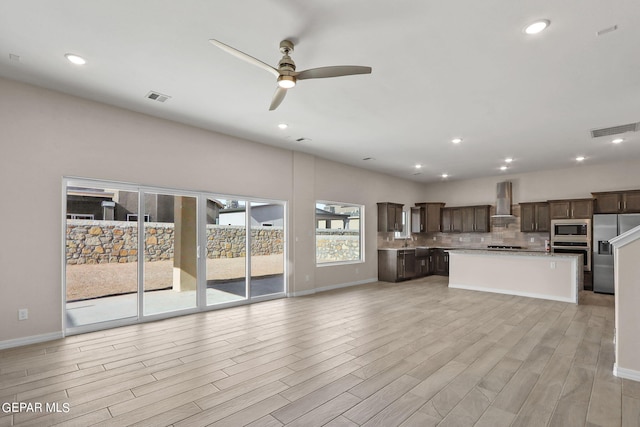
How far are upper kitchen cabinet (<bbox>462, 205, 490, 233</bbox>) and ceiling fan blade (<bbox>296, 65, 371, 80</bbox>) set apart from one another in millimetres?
8201

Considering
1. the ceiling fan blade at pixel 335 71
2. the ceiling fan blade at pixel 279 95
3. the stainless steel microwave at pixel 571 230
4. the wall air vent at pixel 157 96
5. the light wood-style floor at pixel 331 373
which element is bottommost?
the light wood-style floor at pixel 331 373

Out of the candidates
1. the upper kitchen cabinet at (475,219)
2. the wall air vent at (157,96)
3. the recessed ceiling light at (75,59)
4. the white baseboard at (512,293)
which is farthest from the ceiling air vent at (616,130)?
the recessed ceiling light at (75,59)

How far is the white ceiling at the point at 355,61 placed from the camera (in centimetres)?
248

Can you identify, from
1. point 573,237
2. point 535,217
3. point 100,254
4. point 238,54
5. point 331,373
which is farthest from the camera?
point 535,217

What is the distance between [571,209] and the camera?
7.83 metres

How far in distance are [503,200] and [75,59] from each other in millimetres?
9636

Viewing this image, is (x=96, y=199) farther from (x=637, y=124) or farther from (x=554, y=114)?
(x=637, y=124)

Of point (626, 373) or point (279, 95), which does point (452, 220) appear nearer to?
point (626, 373)

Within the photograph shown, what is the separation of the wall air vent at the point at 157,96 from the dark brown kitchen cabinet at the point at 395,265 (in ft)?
20.8

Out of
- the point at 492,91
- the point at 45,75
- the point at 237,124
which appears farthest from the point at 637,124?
the point at 45,75

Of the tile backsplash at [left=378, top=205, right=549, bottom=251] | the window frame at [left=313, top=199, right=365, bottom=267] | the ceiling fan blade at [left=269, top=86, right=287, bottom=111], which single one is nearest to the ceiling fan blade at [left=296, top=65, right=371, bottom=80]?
the ceiling fan blade at [left=269, top=86, right=287, bottom=111]

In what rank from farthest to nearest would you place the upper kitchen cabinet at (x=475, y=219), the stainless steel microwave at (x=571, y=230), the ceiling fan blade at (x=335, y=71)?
the upper kitchen cabinet at (x=475, y=219) < the stainless steel microwave at (x=571, y=230) < the ceiling fan blade at (x=335, y=71)

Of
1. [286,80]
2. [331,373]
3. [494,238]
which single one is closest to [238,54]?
[286,80]

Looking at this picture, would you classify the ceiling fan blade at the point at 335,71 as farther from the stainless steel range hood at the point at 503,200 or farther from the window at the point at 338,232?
the stainless steel range hood at the point at 503,200
